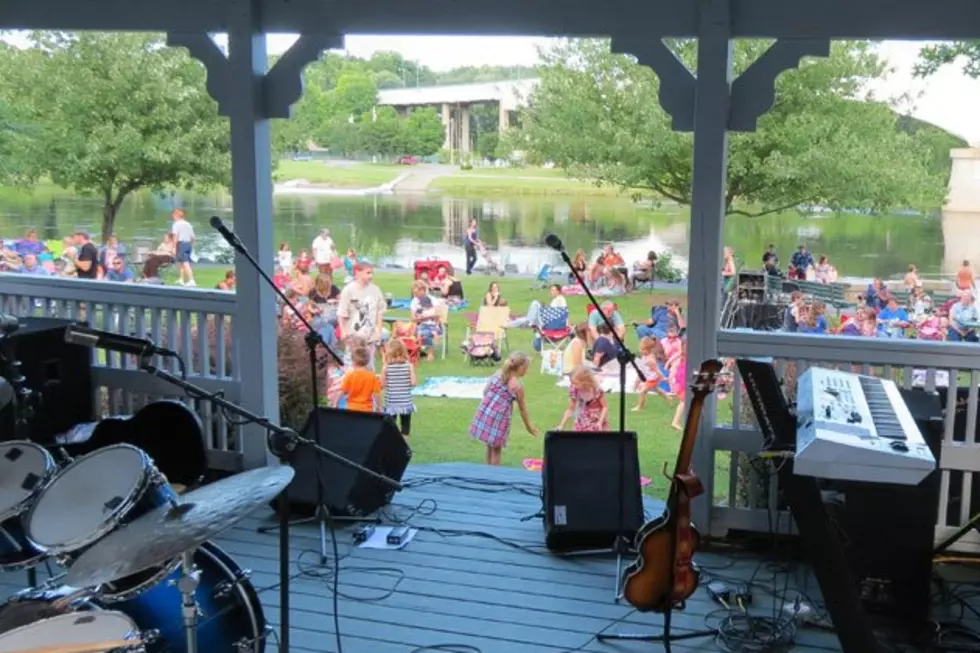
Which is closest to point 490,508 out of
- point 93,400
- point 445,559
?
point 445,559

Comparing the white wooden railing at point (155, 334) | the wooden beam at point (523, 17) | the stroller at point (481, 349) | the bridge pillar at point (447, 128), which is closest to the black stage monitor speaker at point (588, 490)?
the white wooden railing at point (155, 334)

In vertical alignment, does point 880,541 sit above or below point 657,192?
below

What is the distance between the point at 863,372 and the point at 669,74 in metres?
1.53

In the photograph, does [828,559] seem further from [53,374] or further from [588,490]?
[53,374]

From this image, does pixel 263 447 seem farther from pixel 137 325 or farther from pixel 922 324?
pixel 922 324

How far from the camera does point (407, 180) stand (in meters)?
10.9

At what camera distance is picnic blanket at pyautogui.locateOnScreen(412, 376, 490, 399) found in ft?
32.2

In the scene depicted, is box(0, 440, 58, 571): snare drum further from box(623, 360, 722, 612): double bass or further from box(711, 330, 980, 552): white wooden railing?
box(711, 330, 980, 552): white wooden railing

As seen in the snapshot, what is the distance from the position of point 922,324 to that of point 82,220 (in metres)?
8.09

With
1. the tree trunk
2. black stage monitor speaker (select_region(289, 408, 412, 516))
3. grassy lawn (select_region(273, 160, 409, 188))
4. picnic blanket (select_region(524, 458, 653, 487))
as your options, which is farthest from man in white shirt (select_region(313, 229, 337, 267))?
black stage monitor speaker (select_region(289, 408, 412, 516))

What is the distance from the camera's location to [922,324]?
7.97 meters

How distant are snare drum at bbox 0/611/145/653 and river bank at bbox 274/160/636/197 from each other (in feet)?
27.3

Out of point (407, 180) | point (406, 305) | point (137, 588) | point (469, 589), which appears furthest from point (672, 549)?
point (406, 305)

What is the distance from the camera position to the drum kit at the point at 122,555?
87.9 inches
